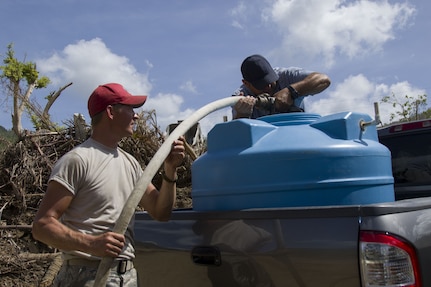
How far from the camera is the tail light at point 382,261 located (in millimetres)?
1950

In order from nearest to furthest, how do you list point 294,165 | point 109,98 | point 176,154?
point 294,165 → point 109,98 → point 176,154

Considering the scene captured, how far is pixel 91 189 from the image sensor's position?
2578 millimetres

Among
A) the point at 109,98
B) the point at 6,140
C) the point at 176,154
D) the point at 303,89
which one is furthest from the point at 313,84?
the point at 6,140

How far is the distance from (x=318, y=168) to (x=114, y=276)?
3.90ft

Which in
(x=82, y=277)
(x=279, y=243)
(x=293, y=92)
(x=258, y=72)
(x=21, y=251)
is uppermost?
(x=258, y=72)

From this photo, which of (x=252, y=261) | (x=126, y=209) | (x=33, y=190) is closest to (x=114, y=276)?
(x=126, y=209)

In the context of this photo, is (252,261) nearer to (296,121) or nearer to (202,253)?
(202,253)

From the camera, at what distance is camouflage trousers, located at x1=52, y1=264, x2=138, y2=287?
255 centimetres

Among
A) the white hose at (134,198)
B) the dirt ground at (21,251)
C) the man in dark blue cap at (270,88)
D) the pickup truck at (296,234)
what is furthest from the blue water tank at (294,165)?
the dirt ground at (21,251)

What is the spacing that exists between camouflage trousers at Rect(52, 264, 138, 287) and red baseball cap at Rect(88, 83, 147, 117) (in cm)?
84

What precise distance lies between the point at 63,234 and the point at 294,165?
3.86 ft

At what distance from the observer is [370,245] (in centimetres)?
196

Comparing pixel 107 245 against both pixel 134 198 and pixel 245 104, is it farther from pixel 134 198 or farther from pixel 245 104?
pixel 245 104

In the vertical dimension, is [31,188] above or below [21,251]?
above
